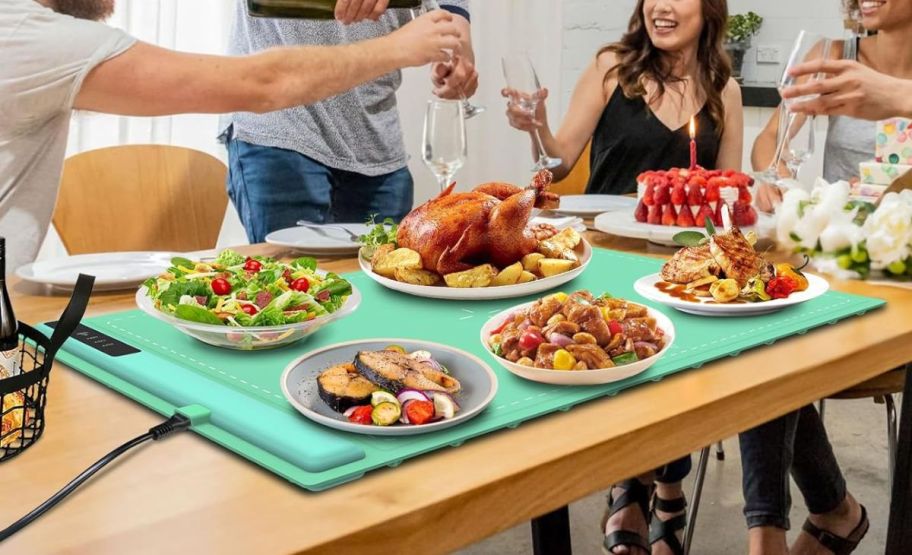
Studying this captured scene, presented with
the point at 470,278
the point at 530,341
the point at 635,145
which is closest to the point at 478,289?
the point at 470,278

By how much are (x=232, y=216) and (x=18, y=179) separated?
1.61 metres

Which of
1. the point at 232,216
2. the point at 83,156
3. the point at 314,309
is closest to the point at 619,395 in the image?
the point at 314,309

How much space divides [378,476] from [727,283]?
61cm

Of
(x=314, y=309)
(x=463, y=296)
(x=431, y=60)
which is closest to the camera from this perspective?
(x=314, y=309)

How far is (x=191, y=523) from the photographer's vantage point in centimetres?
63

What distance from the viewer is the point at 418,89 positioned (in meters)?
3.66

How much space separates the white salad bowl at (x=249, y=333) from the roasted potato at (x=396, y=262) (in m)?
0.20

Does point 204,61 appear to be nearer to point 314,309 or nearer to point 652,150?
point 314,309

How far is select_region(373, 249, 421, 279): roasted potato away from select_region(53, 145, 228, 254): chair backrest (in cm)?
111

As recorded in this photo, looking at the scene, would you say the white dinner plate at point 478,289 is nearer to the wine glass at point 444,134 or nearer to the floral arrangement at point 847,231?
the wine glass at point 444,134

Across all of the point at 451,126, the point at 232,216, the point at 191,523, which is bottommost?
the point at 232,216

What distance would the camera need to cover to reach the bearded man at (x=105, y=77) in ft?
4.73

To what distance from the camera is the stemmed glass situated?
1379 millimetres

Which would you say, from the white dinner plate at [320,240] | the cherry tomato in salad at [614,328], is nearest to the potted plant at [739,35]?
the white dinner plate at [320,240]
